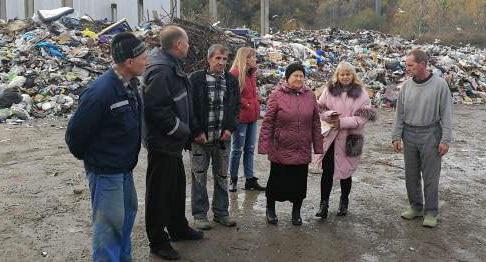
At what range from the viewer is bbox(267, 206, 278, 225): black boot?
211 inches

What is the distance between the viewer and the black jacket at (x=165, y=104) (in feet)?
13.6

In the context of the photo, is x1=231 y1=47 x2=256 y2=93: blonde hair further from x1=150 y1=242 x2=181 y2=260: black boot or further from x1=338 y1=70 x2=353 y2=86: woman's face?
x1=150 y1=242 x2=181 y2=260: black boot

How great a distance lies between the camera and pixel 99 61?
1477 centimetres

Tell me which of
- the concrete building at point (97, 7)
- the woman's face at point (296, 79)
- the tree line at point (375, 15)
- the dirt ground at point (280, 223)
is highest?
the tree line at point (375, 15)

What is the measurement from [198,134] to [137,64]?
1.35 m

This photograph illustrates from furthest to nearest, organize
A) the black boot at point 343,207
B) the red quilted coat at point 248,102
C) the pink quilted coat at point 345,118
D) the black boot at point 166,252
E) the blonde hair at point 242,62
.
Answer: the red quilted coat at point 248,102 → the blonde hair at point 242,62 → the black boot at point 343,207 → the pink quilted coat at point 345,118 → the black boot at point 166,252

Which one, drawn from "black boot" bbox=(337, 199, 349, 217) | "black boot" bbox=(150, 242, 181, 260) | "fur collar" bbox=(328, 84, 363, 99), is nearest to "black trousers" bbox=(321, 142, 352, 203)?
"black boot" bbox=(337, 199, 349, 217)

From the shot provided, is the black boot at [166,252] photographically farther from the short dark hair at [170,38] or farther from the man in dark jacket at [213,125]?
the short dark hair at [170,38]

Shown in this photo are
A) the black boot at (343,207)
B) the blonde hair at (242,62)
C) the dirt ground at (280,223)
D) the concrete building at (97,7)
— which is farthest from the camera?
the concrete building at (97,7)

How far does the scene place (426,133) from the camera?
5.32m

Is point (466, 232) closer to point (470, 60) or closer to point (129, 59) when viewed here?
point (129, 59)

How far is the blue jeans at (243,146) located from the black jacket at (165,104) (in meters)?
2.01

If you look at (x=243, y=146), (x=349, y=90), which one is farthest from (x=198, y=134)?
(x=243, y=146)

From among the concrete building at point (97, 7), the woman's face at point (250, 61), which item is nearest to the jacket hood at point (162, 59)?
the woman's face at point (250, 61)
